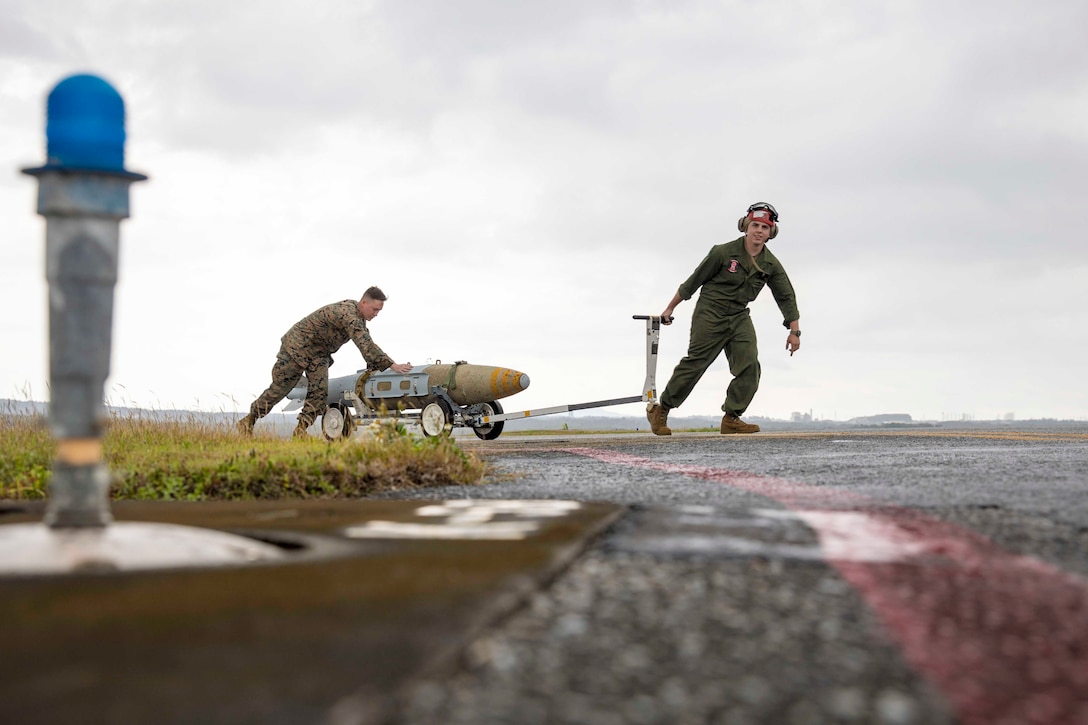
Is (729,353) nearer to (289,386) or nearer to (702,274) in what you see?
(702,274)

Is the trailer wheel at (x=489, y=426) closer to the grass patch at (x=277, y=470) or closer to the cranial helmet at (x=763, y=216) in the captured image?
the cranial helmet at (x=763, y=216)

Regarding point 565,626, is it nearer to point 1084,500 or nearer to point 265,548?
point 265,548

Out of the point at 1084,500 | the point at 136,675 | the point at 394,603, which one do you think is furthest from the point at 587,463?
the point at 136,675

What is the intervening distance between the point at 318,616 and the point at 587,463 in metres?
5.16

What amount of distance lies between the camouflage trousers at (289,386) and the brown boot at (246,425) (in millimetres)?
143

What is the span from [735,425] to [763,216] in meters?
2.50

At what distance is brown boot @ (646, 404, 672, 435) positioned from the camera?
1145 centimetres

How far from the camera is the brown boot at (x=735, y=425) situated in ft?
36.3

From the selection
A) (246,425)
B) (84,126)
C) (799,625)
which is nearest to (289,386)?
(246,425)

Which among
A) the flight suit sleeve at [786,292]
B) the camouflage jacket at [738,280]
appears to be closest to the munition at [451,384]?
the camouflage jacket at [738,280]

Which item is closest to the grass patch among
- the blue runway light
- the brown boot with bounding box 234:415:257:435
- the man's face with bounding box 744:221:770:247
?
the brown boot with bounding box 234:415:257:435

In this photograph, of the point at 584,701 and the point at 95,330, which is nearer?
the point at 584,701

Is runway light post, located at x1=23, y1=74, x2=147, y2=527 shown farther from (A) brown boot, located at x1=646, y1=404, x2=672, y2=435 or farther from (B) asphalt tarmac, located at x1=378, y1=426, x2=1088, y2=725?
(A) brown boot, located at x1=646, y1=404, x2=672, y2=435

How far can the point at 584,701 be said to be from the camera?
4.69 feet
